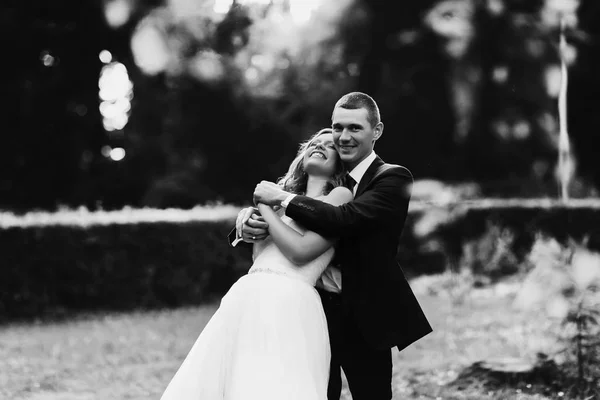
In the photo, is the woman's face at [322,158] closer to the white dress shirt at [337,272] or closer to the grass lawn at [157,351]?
the white dress shirt at [337,272]

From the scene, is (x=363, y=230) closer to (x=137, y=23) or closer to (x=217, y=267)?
(x=217, y=267)

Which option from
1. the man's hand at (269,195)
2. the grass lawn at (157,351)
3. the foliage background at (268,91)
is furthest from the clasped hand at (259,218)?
the foliage background at (268,91)

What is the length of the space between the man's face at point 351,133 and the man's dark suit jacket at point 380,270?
13cm

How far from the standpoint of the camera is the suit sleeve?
329cm

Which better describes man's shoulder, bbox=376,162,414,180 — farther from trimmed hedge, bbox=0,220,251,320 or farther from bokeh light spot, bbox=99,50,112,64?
bokeh light spot, bbox=99,50,112,64

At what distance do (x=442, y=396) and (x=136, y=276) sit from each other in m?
6.38

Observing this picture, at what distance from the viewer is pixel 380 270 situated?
3.50 metres

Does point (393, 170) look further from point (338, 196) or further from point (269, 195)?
point (269, 195)

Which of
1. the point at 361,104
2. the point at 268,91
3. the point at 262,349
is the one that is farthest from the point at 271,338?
the point at 268,91

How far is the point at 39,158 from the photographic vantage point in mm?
19656

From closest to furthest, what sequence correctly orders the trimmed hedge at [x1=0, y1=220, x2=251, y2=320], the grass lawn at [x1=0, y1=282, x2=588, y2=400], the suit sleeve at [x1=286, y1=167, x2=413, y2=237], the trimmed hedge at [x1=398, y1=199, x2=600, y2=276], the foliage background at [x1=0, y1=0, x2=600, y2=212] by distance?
the suit sleeve at [x1=286, y1=167, x2=413, y2=237]
the grass lawn at [x1=0, y1=282, x2=588, y2=400]
the trimmed hedge at [x1=0, y1=220, x2=251, y2=320]
the trimmed hedge at [x1=398, y1=199, x2=600, y2=276]
the foliage background at [x1=0, y1=0, x2=600, y2=212]

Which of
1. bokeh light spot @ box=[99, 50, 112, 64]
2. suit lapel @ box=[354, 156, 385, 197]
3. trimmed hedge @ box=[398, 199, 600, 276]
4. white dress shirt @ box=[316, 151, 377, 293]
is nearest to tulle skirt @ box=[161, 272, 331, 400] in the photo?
white dress shirt @ box=[316, 151, 377, 293]

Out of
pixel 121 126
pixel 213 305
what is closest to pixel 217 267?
pixel 213 305

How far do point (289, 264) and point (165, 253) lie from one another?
27.5ft
